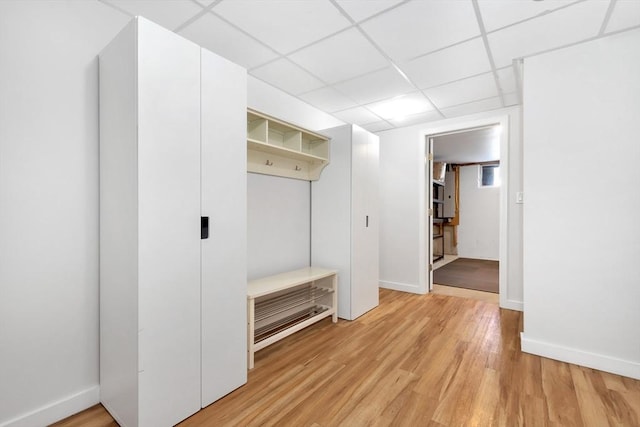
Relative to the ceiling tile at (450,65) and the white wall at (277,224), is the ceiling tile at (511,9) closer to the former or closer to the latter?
the ceiling tile at (450,65)

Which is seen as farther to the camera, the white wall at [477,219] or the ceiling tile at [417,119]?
the white wall at [477,219]

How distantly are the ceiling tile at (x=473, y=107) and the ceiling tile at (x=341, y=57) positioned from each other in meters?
1.55

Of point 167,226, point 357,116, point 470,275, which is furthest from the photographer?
point 470,275

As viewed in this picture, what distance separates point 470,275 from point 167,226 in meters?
5.50

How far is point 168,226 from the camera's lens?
151 cm

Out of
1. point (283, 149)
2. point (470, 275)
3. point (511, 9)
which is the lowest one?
point (470, 275)

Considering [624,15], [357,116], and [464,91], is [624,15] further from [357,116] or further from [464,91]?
[357,116]

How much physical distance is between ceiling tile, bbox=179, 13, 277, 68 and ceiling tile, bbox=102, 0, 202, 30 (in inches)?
3.2

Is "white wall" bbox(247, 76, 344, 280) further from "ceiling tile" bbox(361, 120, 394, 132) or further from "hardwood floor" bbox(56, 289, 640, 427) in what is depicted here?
"ceiling tile" bbox(361, 120, 394, 132)

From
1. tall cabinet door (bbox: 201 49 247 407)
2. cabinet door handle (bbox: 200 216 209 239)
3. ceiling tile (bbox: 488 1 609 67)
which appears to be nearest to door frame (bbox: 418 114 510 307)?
ceiling tile (bbox: 488 1 609 67)

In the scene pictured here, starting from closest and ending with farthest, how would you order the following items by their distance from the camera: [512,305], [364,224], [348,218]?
[348,218] → [364,224] → [512,305]

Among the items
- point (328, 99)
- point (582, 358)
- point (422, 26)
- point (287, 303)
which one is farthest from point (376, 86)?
point (582, 358)

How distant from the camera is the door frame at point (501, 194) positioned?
348 cm

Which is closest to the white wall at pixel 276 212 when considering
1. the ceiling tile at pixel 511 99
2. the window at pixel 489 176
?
the ceiling tile at pixel 511 99
